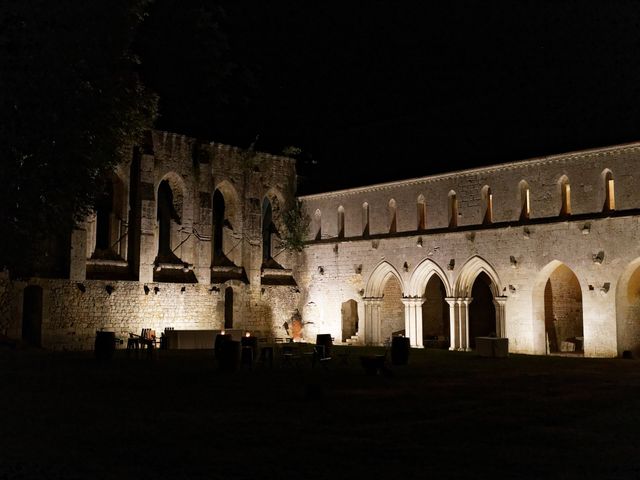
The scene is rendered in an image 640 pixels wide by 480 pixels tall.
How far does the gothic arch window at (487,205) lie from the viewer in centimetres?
2820

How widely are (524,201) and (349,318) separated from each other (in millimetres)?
11010

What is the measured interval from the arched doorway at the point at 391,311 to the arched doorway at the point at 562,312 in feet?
22.1

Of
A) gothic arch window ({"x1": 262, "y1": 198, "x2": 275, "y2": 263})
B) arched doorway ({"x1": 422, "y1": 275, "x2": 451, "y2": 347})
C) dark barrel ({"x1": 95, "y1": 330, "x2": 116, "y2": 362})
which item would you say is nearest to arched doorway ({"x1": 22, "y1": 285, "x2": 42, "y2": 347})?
dark barrel ({"x1": 95, "y1": 330, "x2": 116, "y2": 362})

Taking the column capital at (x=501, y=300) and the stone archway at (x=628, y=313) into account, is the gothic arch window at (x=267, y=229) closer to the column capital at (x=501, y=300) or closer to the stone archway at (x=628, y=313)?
the column capital at (x=501, y=300)

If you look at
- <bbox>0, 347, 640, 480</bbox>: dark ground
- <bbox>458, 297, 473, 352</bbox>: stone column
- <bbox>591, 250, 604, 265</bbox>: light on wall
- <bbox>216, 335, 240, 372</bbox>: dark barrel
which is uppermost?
<bbox>591, 250, 604, 265</bbox>: light on wall

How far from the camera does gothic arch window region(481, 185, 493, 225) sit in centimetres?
2820

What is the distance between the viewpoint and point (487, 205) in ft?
93.1

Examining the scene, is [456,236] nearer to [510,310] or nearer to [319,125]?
[510,310]

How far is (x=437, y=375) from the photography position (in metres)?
18.3

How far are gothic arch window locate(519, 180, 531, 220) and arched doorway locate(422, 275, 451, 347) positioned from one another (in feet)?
26.1

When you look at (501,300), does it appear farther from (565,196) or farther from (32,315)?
(32,315)

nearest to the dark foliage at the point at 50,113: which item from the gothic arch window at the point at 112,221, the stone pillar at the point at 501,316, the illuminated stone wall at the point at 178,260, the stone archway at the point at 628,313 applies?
the illuminated stone wall at the point at 178,260

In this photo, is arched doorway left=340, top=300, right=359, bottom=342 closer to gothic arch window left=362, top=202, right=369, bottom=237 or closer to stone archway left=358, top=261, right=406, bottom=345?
stone archway left=358, top=261, right=406, bottom=345

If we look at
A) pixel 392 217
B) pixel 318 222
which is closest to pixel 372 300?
pixel 392 217
